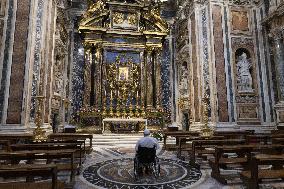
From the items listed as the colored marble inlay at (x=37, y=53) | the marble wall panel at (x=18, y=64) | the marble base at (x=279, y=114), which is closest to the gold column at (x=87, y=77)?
the colored marble inlay at (x=37, y=53)

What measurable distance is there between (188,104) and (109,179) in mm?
10977

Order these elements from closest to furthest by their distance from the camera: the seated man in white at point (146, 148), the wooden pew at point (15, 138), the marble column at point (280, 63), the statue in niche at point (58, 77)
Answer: the seated man in white at point (146, 148) < the wooden pew at point (15, 138) < the marble column at point (280, 63) < the statue in niche at point (58, 77)

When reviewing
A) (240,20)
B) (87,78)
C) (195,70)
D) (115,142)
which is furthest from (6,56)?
(240,20)

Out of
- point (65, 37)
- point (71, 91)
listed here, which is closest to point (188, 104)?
point (71, 91)

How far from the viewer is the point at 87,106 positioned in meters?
15.6

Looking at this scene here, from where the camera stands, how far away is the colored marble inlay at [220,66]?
39.6 feet

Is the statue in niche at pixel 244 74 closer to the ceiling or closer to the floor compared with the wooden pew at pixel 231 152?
closer to the ceiling

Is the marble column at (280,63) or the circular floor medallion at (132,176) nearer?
the circular floor medallion at (132,176)

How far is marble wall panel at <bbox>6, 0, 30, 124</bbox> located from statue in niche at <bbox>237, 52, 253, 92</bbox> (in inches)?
408

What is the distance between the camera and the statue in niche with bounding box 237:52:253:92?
12.6m

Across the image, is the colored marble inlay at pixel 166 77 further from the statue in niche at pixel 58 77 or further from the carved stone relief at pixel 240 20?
the statue in niche at pixel 58 77

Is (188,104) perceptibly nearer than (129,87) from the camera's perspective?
Yes

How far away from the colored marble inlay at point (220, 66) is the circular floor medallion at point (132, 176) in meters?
6.25

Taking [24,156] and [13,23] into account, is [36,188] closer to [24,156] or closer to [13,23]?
[24,156]
